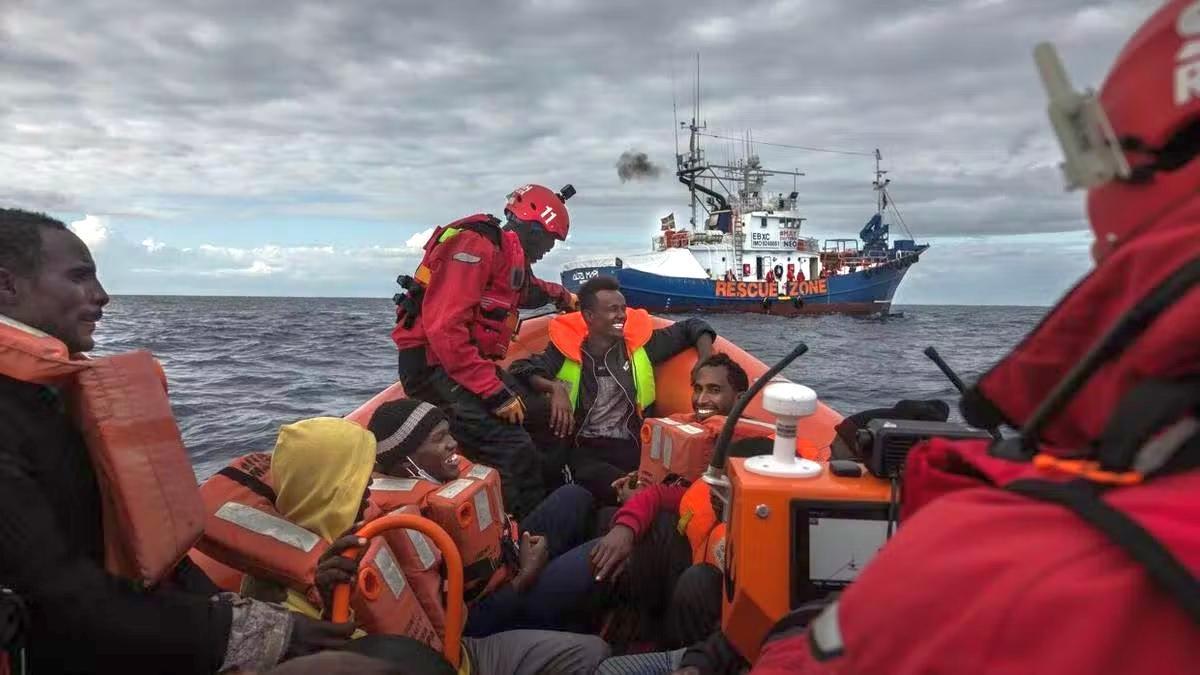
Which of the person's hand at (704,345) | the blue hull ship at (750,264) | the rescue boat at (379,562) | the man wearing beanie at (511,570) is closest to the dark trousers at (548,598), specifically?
the man wearing beanie at (511,570)

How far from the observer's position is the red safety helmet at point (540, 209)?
382 cm

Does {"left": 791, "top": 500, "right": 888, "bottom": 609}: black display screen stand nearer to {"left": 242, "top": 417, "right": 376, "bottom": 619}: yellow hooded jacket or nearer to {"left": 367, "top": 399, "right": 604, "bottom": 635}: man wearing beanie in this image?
{"left": 242, "top": 417, "right": 376, "bottom": 619}: yellow hooded jacket

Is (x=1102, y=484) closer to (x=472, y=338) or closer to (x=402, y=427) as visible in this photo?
(x=402, y=427)

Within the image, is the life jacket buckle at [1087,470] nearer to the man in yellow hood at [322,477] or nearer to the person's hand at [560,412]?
the man in yellow hood at [322,477]

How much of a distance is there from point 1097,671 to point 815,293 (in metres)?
34.1

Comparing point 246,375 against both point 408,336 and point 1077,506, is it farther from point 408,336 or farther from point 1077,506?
point 1077,506

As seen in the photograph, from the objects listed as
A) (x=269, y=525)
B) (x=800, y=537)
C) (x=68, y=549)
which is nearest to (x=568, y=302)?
(x=269, y=525)

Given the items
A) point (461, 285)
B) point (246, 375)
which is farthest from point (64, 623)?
point (246, 375)

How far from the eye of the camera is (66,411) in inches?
53.4

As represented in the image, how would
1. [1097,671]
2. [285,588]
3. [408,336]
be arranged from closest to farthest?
[1097,671], [285,588], [408,336]

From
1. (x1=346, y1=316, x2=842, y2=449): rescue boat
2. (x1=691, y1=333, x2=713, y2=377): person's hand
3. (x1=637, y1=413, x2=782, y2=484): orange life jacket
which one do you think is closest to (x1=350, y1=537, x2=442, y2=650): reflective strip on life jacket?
(x1=637, y1=413, x2=782, y2=484): orange life jacket

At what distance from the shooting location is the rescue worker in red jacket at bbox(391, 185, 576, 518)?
10.6ft

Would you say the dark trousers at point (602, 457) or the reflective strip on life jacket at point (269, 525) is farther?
the dark trousers at point (602, 457)

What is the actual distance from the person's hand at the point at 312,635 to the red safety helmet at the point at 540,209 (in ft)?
8.49
